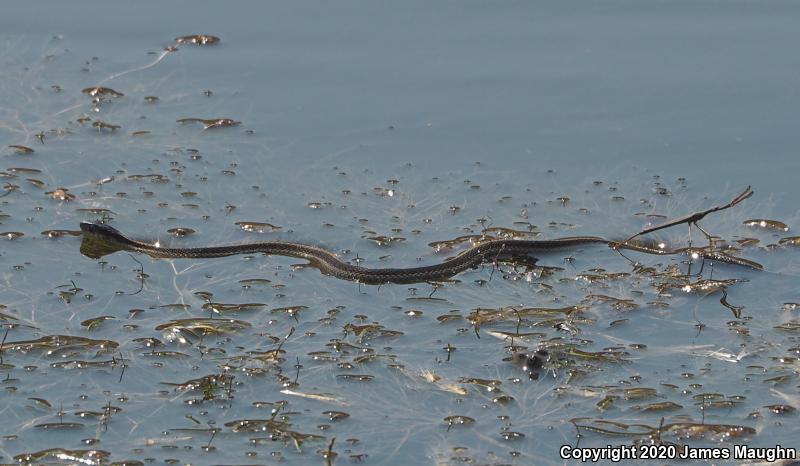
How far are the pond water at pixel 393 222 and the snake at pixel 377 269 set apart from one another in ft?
0.41

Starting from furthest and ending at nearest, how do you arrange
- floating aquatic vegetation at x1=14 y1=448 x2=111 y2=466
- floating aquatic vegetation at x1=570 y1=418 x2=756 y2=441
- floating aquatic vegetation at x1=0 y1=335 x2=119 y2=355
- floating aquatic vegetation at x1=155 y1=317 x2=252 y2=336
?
floating aquatic vegetation at x1=155 y1=317 x2=252 y2=336
floating aquatic vegetation at x1=0 y1=335 x2=119 y2=355
floating aquatic vegetation at x1=570 y1=418 x2=756 y2=441
floating aquatic vegetation at x1=14 y1=448 x2=111 y2=466

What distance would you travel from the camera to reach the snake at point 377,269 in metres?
11.1

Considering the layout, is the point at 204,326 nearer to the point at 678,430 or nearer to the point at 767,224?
the point at 678,430

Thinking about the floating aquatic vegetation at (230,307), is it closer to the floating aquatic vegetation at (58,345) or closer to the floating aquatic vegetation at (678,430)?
the floating aquatic vegetation at (58,345)

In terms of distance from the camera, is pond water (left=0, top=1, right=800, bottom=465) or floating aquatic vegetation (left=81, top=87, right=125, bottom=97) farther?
floating aquatic vegetation (left=81, top=87, right=125, bottom=97)

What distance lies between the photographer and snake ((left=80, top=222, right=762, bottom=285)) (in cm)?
1107

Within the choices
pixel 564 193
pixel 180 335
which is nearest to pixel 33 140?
pixel 180 335

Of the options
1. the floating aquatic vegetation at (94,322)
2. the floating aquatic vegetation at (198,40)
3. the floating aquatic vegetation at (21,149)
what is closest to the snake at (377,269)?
the floating aquatic vegetation at (94,322)

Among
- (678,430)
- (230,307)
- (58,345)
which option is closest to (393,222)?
(230,307)

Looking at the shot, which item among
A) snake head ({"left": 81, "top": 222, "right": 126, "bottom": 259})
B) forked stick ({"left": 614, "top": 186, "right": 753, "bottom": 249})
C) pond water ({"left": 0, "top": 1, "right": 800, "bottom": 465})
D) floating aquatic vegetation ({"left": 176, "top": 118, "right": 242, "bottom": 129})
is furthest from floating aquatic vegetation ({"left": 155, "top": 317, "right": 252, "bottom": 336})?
floating aquatic vegetation ({"left": 176, "top": 118, "right": 242, "bottom": 129})

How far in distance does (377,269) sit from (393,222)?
104 centimetres

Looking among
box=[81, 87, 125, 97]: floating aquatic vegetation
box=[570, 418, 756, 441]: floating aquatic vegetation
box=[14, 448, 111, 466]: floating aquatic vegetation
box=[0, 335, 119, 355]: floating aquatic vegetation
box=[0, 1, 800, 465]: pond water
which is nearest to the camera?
box=[14, 448, 111, 466]: floating aquatic vegetation

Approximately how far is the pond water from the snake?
0.12 m

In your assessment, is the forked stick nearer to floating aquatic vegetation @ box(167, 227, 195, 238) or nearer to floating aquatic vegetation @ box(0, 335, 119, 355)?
floating aquatic vegetation @ box(167, 227, 195, 238)
